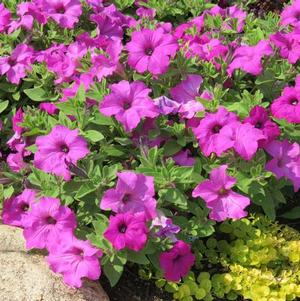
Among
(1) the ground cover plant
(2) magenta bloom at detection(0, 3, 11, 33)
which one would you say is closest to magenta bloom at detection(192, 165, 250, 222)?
(1) the ground cover plant

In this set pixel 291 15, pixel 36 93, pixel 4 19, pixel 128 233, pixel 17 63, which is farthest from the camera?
pixel 4 19

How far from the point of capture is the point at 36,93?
3268 mm

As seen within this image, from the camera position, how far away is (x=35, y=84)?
3.32 m

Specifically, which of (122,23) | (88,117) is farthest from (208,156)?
(122,23)

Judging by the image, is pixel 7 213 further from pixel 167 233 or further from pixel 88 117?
pixel 167 233

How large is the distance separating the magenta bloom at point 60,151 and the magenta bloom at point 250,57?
0.96 meters

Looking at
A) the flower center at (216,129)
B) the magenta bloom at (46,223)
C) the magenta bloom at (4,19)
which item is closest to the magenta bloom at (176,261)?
the magenta bloom at (46,223)

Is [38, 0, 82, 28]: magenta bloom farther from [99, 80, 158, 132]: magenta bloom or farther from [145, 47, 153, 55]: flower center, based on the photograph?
[99, 80, 158, 132]: magenta bloom

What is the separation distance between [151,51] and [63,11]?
93cm

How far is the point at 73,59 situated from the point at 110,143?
1.95 ft

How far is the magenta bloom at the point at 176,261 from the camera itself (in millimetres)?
2492

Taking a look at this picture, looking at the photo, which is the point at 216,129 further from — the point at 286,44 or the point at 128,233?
the point at 286,44

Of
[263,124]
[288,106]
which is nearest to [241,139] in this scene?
[263,124]

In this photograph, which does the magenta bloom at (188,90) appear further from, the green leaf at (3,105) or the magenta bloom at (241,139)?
the green leaf at (3,105)
